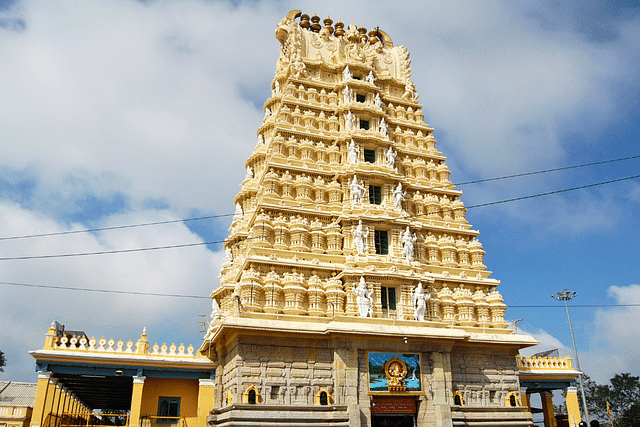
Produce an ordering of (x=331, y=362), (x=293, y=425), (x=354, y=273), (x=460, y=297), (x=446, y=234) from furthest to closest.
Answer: (x=446, y=234) → (x=460, y=297) → (x=354, y=273) → (x=331, y=362) → (x=293, y=425)

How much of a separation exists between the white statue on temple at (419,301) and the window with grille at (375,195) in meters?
5.19

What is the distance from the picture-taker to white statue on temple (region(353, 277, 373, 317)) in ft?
72.6

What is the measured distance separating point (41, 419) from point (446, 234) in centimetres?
2075

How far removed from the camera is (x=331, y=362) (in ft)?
68.3

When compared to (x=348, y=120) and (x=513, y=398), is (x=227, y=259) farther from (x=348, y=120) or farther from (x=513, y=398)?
(x=513, y=398)

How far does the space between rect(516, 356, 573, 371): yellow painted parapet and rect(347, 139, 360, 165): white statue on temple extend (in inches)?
543

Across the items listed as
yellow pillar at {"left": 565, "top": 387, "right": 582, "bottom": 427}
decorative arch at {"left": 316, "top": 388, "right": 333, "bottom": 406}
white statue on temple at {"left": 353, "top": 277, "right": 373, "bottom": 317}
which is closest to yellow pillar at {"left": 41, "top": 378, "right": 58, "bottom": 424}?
decorative arch at {"left": 316, "top": 388, "right": 333, "bottom": 406}

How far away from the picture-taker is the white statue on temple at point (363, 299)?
22.1 m

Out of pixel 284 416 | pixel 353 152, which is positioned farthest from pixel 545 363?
pixel 284 416

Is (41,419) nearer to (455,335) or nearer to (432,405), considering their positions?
(432,405)

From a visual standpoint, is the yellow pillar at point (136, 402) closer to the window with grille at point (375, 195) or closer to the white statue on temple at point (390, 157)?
the window with grille at point (375, 195)

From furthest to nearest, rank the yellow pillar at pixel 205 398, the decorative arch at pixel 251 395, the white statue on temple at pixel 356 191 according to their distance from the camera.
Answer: the white statue on temple at pixel 356 191 → the yellow pillar at pixel 205 398 → the decorative arch at pixel 251 395

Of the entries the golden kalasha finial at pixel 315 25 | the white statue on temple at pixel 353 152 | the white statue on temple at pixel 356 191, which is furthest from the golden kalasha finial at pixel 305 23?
the white statue on temple at pixel 356 191

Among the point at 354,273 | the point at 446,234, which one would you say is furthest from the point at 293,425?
the point at 446,234
